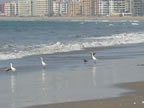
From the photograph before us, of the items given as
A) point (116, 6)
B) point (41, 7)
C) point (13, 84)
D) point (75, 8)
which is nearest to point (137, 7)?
point (116, 6)

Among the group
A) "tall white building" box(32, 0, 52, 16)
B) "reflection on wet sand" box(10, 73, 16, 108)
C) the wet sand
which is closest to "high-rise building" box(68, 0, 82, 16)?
"tall white building" box(32, 0, 52, 16)

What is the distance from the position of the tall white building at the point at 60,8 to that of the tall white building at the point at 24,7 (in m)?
8.52

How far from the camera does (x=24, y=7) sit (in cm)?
16925

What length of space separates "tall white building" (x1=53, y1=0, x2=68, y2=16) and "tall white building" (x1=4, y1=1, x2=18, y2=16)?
48.2ft

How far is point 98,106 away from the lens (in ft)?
27.7

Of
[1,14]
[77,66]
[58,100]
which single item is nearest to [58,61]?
[77,66]

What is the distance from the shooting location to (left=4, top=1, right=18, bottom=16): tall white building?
171000 millimetres

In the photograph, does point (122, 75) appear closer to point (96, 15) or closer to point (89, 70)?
point (89, 70)

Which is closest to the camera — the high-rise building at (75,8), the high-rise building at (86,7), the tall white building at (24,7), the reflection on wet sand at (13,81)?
the reflection on wet sand at (13,81)

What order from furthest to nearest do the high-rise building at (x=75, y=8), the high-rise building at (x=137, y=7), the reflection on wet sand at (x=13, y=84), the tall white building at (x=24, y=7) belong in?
the tall white building at (x=24, y=7), the high-rise building at (x=75, y=8), the high-rise building at (x=137, y=7), the reflection on wet sand at (x=13, y=84)

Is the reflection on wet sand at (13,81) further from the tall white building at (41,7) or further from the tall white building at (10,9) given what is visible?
the tall white building at (10,9)

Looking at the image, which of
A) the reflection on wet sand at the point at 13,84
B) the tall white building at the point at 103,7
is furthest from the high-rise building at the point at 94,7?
the reflection on wet sand at the point at 13,84

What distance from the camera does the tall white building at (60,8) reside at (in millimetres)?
163250

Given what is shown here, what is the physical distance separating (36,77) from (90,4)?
147708 mm
